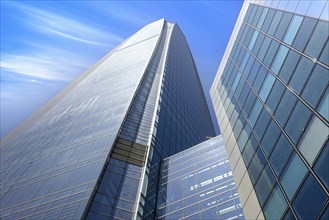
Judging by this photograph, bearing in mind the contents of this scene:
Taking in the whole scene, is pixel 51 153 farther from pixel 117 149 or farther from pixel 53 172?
pixel 117 149

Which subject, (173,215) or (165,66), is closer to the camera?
(173,215)

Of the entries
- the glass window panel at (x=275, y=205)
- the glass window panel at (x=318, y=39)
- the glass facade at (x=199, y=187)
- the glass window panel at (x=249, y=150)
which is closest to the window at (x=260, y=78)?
the glass window panel at (x=249, y=150)

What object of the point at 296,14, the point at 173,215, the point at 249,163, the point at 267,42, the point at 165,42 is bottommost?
the point at 165,42

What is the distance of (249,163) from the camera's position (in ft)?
65.2

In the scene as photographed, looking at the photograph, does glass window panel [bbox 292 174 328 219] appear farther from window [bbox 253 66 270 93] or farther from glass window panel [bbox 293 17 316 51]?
window [bbox 253 66 270 93]

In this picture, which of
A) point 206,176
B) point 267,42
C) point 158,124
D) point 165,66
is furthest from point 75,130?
point 165,66

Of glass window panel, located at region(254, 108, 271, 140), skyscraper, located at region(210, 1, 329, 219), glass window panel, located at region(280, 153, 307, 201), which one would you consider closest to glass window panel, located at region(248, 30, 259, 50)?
skyscraper, located at region(210, 1, 329, 219)

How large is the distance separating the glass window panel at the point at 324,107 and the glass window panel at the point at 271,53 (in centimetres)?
852

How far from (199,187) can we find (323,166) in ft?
62.9

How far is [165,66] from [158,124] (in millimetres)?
44493

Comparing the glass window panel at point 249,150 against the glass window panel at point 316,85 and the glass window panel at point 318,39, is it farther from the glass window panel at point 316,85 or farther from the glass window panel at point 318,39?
the glass window panel at point 318,39

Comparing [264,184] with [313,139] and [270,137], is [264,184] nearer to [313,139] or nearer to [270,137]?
[270,137]

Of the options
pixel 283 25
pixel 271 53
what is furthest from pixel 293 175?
pixel 283 25

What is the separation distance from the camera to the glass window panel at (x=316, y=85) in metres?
13.6
